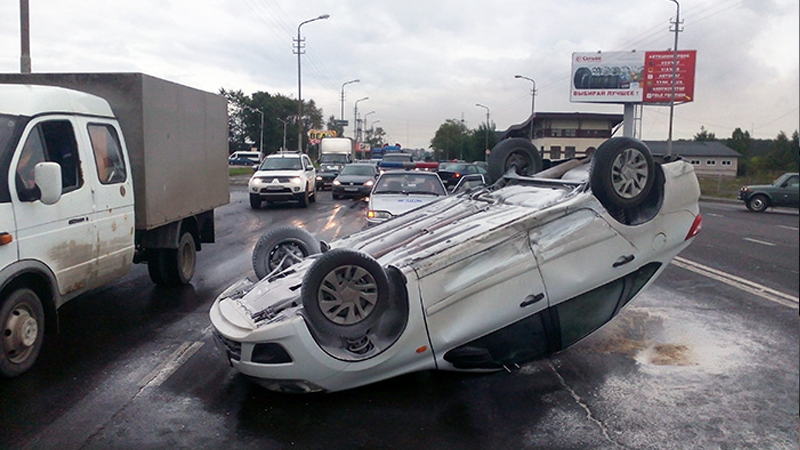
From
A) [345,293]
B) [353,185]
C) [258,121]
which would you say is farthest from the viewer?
[258,121]

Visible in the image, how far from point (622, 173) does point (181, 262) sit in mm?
6315

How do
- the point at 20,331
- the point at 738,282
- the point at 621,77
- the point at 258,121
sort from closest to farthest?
the point at 20,331, the point at 738,282, the point at 621,77, the point at 258,121

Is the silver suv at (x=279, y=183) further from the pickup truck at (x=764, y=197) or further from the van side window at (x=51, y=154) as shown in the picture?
the pickup truck at (x=764, y=197)

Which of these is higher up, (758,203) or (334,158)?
(334,158)

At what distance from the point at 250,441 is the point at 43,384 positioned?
7.07 feet

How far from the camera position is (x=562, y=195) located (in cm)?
566

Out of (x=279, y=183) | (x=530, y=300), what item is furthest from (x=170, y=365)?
(x=279, y=183)

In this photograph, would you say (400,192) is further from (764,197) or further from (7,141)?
(764,197)

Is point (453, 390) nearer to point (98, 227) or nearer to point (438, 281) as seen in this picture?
point (438, 281)

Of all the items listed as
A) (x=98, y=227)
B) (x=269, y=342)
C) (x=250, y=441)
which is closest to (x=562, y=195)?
(x=269, y=342)

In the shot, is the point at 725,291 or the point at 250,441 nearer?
the point at 250,441

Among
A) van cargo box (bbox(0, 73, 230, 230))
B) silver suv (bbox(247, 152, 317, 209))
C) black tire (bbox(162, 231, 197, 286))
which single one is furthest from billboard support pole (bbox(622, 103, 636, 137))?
black tire (bbox(162, 231, 197, 286))

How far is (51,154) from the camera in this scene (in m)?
6.12

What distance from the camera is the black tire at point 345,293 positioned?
4.62m
